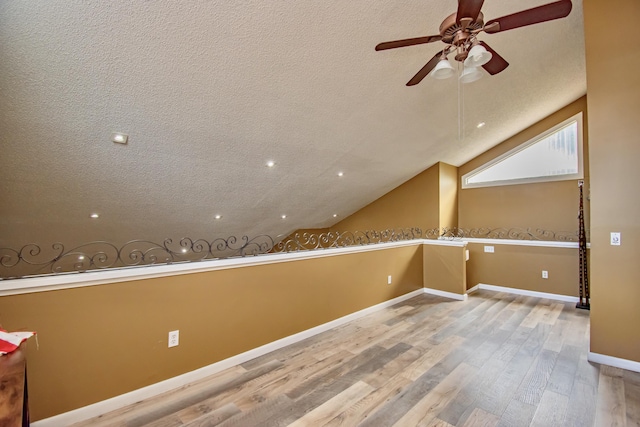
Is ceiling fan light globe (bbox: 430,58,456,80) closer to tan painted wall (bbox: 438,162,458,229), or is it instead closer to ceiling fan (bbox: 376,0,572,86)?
ceiling fan (bbox: 376,0,572,86)

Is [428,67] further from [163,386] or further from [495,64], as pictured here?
[163,386]

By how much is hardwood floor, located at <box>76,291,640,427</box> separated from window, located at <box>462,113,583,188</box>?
10.1 feet

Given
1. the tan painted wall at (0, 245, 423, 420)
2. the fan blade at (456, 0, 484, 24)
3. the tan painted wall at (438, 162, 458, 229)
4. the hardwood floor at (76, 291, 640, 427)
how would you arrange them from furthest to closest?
the tan painted wall at (438, 162, 458, 229)
the hardwood floor at (76, 291, 640, 427)
the tan painted wall at (0, 245, 423, 420)
the fan blade at (456, 0, 484, 24)

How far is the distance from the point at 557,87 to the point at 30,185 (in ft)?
22.9

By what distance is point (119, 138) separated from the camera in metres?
2.73

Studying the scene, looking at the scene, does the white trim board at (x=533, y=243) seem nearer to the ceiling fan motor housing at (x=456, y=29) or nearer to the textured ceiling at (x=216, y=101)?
Result: the textured ceiling at (x=216, y=101)

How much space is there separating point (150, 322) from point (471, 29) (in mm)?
2974

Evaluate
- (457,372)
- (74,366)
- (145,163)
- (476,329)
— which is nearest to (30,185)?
(145,163)

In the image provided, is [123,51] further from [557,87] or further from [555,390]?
[557,87]

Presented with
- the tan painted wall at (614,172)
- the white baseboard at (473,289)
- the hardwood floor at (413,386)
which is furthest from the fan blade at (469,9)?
the white baseboard at (473,289)

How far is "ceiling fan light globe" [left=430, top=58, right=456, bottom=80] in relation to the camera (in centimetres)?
207

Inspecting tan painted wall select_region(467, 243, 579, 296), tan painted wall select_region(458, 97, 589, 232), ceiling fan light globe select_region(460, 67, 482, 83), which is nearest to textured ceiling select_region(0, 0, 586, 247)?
tan painted wall select_region(458, 97, 589, 232)

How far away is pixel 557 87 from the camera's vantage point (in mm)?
4289

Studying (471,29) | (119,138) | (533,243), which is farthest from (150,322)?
(533,243)
